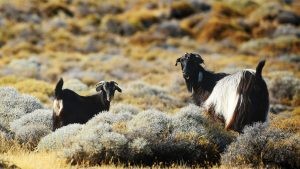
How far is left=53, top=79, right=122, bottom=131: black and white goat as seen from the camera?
1340 cm

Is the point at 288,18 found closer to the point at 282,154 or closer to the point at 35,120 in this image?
the point at 35,120

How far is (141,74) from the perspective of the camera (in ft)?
107

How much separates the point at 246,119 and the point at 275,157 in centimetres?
160

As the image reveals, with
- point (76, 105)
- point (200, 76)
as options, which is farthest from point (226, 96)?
point (76, 105)

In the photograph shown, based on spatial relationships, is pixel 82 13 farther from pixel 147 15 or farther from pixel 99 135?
pixel 99 135

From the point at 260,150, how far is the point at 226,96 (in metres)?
2.08

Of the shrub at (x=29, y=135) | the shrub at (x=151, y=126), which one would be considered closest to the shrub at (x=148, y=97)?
the shrub at (x=29, y=135)

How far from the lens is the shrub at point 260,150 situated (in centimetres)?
1092

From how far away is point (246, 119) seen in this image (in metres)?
12.4

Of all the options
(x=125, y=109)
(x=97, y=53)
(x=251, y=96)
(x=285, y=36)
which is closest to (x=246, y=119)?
(x=251, y=96)

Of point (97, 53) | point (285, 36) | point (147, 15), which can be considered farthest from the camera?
point (147, 15)

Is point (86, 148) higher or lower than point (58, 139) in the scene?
lower

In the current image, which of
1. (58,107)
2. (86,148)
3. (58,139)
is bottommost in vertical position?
(86,148)

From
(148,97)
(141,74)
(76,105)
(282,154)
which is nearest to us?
(282,154)
